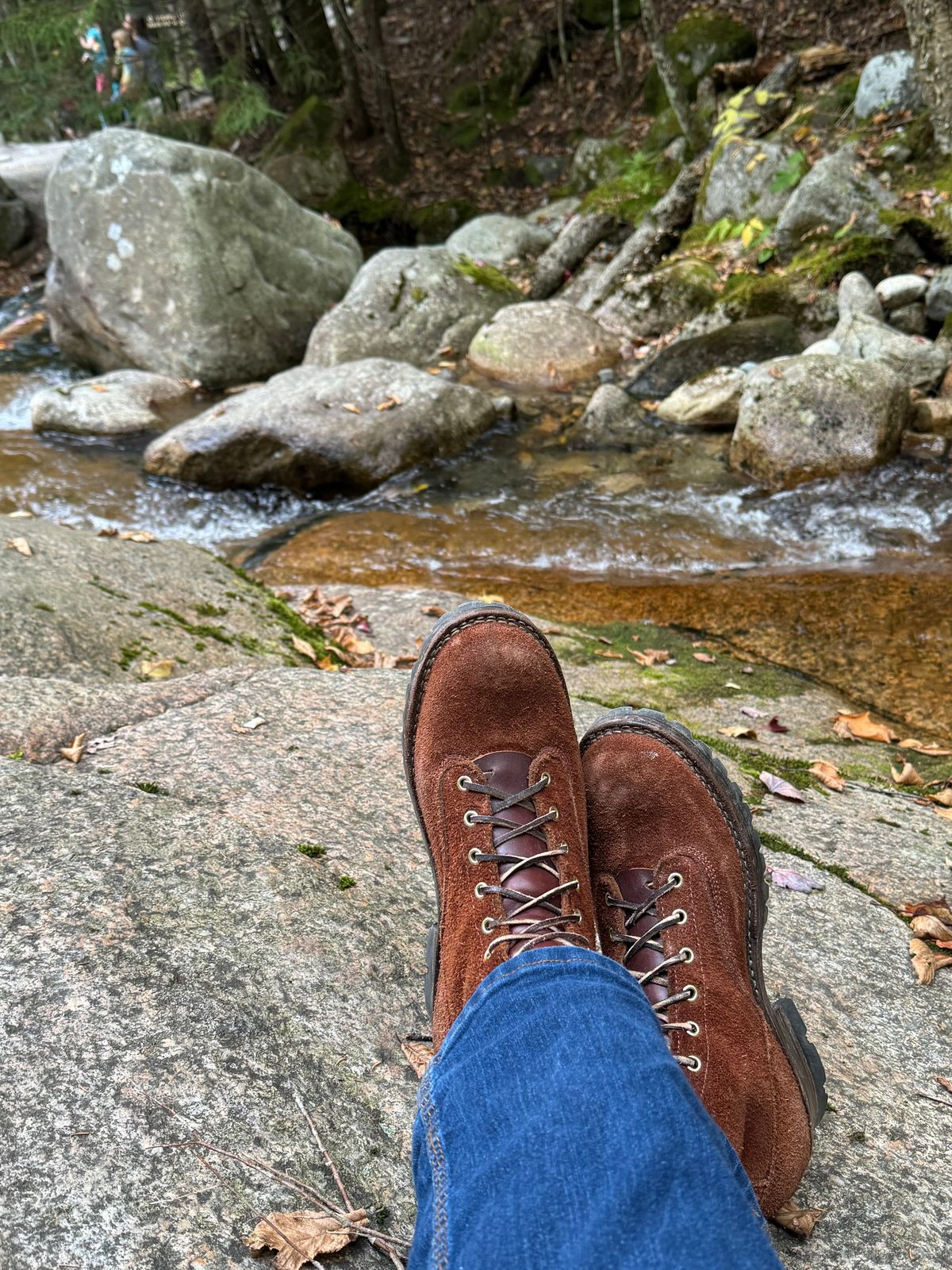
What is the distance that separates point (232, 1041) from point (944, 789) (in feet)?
8.22

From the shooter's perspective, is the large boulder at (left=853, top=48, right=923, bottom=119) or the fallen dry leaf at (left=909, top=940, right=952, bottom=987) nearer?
the fallen dry leaf at (left=909, top=940, right=952, bottom=987)

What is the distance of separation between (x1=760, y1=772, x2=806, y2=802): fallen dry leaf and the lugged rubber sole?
0.87 metres

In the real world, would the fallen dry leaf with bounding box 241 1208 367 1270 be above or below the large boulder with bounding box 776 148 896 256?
below

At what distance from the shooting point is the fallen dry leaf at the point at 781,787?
276 cm

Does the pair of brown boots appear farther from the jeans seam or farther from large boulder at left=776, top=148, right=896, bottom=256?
large boulder at left=776, top=148, right=896, bottom=256

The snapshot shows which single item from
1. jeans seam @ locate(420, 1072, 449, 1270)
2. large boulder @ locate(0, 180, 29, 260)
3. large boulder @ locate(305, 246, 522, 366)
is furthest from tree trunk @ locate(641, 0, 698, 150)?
jeans seam @ locate(420, 1072, 449, 1270)

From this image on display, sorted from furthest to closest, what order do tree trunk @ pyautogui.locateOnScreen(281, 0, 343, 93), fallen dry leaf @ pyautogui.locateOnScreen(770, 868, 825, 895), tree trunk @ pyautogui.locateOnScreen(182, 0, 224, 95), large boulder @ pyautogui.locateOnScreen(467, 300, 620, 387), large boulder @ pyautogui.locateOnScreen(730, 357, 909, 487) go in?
tree trunk @ pyautogui.locateOnScreen(281, 0, 343, 93) → tree trunk @ pyautogui.locateOnScreen(182, 0, 224, 95) → large boulder @ pyautogui.locateOnScreen(467, 300, 620, 387) → large boulder @ pyautogui.locateOnScreen(730, 357, 909, 487) → fallen dry leaf @ pyautogui.locateOnScreen(770, 868, 825, 895)

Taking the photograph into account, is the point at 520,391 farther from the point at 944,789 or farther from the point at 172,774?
the point at 172,774

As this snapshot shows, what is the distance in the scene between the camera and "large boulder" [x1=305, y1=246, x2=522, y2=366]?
29.5ft

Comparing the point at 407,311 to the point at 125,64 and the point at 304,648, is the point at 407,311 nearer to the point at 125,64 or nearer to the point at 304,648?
the point at 304,648

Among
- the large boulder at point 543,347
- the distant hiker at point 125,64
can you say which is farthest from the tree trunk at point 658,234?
the distant hiker at point 125,64

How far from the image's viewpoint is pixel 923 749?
3434 mm

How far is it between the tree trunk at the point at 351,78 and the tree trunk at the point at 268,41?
1.06 metres

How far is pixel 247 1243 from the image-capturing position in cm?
130
